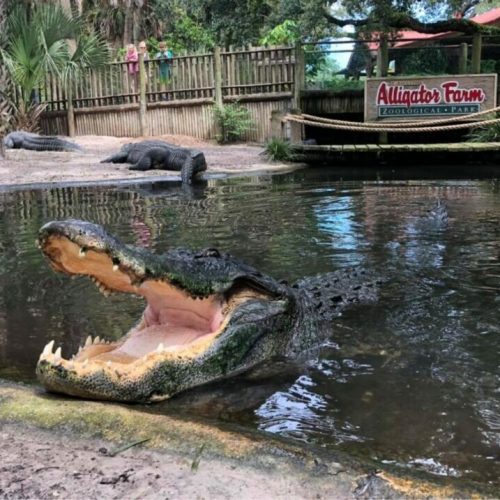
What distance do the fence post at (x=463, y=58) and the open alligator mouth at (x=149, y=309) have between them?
13.2 metres

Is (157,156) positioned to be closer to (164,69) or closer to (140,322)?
(164,69)

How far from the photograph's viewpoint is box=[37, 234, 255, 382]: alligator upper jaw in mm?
2521

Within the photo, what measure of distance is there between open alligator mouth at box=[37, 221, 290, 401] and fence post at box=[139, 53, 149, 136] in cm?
1474

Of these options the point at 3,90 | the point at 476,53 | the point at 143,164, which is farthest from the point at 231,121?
the point at 476,53

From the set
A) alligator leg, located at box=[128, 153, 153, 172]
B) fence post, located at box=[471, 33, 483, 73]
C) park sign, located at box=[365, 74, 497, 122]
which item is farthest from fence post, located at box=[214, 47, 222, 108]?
fence post, located at box=[471, 33, 483, 73]

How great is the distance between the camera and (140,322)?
3.07 meters

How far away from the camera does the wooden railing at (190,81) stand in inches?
631

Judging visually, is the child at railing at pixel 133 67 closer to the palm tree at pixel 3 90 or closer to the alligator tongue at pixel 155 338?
the palm tree at pixel 3 90

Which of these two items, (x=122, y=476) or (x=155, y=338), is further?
(x=155, y=338)

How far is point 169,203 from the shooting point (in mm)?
9070

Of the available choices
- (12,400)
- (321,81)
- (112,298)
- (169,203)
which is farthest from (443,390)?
(321,81)

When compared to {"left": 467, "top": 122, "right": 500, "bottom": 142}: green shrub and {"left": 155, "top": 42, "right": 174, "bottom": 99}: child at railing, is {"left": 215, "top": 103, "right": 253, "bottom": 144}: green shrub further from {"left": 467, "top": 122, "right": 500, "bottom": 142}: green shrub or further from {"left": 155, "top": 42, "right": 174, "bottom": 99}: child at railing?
{"left": 467, "top": 122, "right": 500, "bottom": 142}: green shrub

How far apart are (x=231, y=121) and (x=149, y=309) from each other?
13.6 meters

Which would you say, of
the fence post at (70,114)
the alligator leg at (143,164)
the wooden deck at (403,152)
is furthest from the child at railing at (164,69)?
the wooden deck at (403,152)
